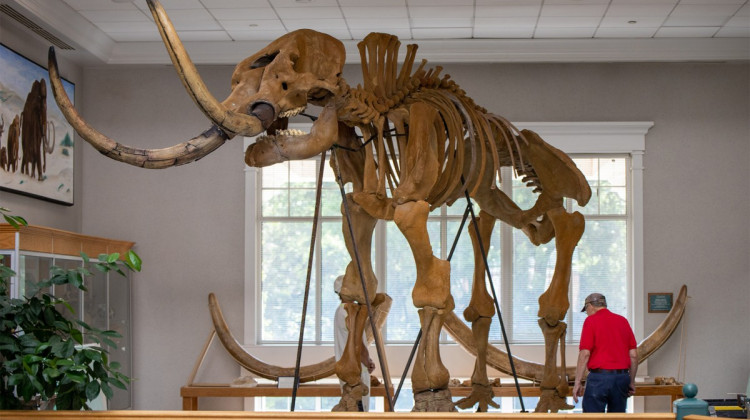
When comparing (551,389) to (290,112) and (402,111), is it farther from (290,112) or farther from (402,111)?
(290,112)

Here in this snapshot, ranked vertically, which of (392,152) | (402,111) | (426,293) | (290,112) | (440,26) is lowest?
(426,293)

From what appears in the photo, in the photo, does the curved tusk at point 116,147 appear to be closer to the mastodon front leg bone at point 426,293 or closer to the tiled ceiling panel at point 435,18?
the mastodon front leg bone at point 426,293

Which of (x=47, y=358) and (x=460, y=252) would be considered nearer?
(x=47, y=358)

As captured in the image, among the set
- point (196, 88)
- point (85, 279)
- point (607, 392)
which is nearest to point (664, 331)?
point (607, 392)

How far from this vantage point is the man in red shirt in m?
6.69

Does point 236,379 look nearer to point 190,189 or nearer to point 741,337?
point 190,189

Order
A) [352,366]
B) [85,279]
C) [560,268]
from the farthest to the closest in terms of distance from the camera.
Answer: [85,279] < [560,268] < [352,366]

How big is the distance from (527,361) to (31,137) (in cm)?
570

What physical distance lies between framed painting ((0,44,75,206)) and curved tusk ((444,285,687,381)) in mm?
4485

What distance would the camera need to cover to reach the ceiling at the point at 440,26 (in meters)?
8.66

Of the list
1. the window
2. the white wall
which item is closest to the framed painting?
the white wall

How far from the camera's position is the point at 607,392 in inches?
264

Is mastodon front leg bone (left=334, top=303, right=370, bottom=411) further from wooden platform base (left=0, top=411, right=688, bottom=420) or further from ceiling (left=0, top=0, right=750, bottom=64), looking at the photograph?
ceiling (left=0, top=0, right=750, bottom=64)

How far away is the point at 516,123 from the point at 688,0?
2352mm
